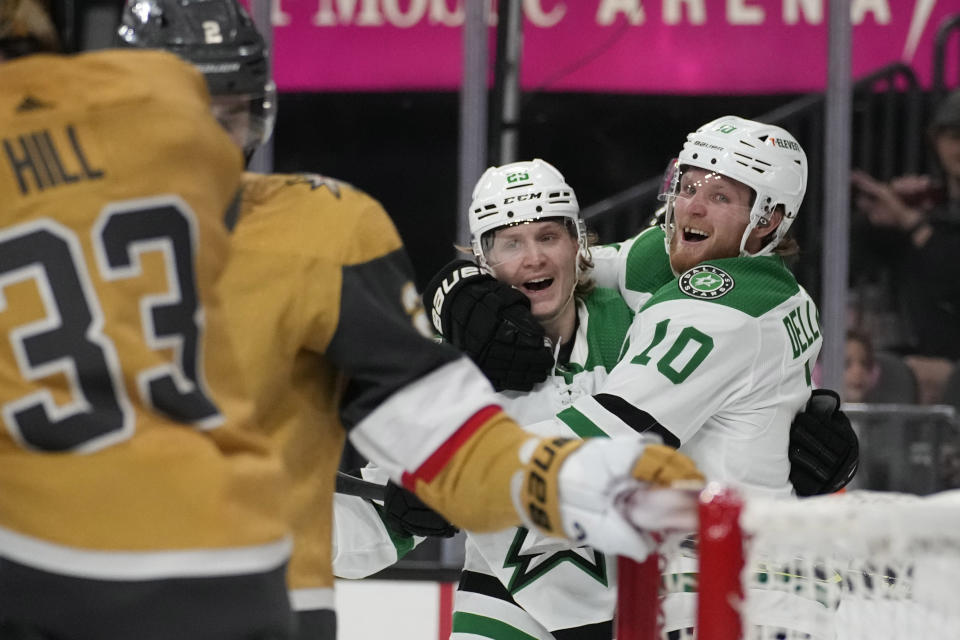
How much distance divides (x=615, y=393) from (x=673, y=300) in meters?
0.18

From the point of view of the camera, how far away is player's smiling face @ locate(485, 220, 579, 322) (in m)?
2.52

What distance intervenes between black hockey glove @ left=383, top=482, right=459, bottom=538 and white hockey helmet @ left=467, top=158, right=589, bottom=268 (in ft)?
1.50

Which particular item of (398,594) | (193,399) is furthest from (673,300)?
(398,594)

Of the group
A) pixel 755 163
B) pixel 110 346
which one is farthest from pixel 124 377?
pixel 755 163

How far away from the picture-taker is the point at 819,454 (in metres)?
2.37

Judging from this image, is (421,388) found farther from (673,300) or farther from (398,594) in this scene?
(398,594)

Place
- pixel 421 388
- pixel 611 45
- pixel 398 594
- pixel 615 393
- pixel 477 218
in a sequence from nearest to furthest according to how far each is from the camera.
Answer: pixel 421 388 < pixel 615 393 < pixel 477 218 < pixel 398 594 < pixel 611 45

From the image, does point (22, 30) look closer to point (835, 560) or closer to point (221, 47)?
Result: point (221, 47)

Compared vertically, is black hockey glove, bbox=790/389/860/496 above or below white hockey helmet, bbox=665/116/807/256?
below

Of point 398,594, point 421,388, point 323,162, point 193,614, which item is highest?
point 421,388

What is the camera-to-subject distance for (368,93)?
4.75 m

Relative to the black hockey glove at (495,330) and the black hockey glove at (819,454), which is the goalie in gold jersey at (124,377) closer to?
the black hockey glove at (495,330)

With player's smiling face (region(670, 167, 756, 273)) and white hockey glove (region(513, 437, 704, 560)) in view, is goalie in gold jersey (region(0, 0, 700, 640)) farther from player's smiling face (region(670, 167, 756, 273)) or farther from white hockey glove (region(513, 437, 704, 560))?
player's smiling face (region(670, 167, 756, 273))

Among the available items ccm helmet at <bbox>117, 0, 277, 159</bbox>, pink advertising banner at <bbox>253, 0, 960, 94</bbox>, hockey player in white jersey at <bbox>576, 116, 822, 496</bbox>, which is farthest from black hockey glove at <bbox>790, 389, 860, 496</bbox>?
pink advertising banner at <bbox>253, 0, 960, 94</bbox>
